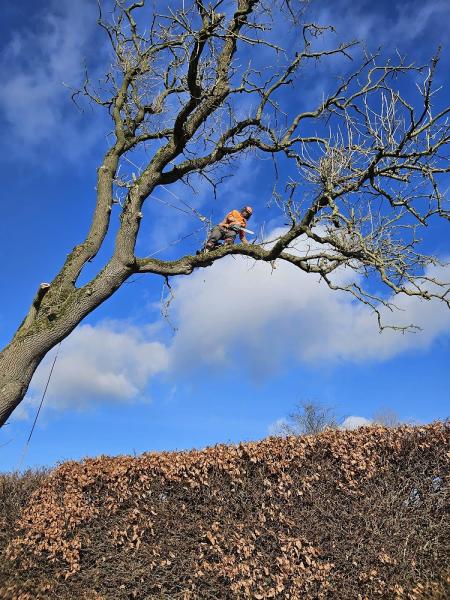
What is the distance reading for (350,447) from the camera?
614 centimetres

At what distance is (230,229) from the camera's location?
31.6ft

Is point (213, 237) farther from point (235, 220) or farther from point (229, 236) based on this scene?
point (235, 220)

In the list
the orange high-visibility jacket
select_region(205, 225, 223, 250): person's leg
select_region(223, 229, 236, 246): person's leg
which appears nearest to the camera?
select_region(205, 225, 223, 250): person's leg

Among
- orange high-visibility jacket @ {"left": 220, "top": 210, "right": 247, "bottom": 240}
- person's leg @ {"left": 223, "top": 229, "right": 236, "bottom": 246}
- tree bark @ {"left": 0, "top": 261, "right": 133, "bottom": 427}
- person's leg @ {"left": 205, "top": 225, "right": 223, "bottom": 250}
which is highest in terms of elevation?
orange high-visibility jacket @ {"left": 220, "top": 210, "right": 247, "bottom": 240}

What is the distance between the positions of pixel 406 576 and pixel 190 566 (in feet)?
7.84

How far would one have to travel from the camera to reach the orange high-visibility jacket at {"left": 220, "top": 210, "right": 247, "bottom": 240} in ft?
32.0

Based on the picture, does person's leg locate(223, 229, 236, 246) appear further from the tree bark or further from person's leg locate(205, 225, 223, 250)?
the tree bark

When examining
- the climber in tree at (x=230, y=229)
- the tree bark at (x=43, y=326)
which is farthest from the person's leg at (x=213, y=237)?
the tree bark at (x=43, y=326)

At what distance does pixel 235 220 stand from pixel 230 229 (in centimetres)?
37

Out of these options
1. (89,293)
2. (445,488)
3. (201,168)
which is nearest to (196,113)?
(201,168)

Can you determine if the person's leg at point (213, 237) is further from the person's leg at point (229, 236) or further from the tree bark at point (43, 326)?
the tree bark at point (43, 326)

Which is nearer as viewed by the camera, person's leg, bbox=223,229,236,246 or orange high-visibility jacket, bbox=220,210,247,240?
person's leg, bbox=223,229,236,246

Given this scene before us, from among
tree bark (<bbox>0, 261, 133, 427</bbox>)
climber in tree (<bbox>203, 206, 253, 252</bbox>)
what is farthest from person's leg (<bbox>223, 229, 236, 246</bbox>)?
tree bark (<bbox>0, 261, 133, 427</bbox>)

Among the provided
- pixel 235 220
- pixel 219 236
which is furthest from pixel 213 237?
pixel 235 220
